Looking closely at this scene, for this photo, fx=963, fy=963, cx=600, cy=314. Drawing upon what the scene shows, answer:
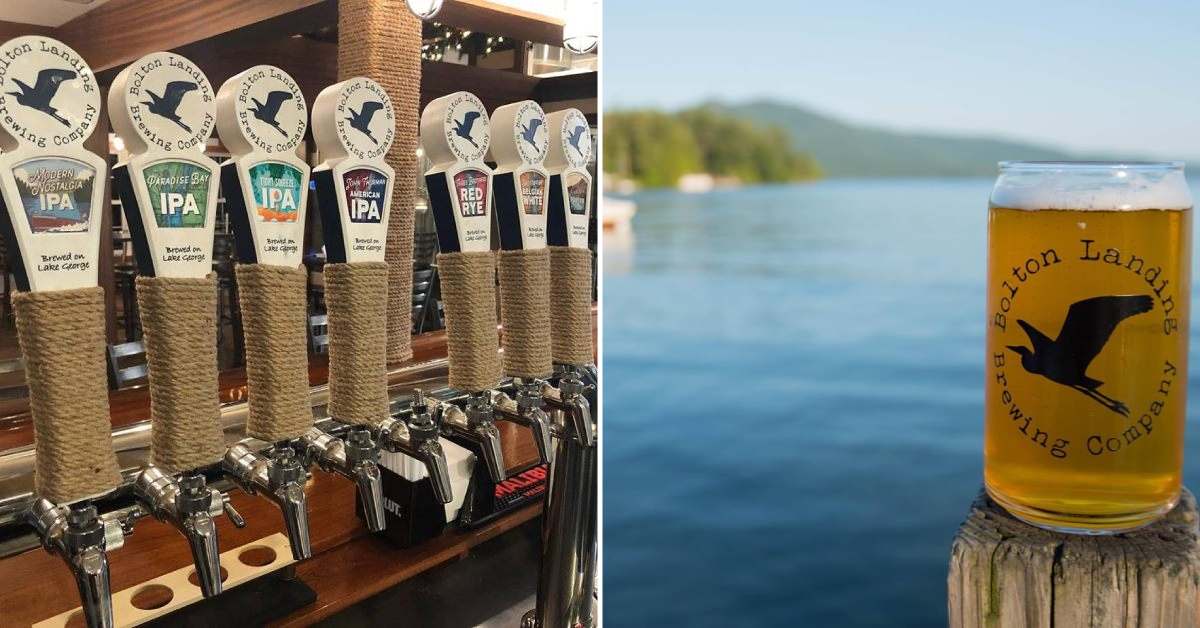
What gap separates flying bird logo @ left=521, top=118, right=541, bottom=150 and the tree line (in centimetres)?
174

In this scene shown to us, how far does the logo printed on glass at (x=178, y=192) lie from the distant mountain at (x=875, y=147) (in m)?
6.76

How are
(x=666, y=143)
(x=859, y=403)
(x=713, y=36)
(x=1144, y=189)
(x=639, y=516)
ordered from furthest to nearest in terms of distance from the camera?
(x=713, y=36) → (x=859, y=403) → (x=639, y=516) → (x=666, y=143) → (x=1144, y=189)

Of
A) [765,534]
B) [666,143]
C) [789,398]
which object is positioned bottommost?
[765,534]

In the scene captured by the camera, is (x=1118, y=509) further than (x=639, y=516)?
No

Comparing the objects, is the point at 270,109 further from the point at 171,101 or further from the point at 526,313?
the point at 526,313

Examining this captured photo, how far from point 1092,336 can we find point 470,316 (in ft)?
2.33

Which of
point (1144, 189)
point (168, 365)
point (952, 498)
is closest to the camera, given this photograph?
point (1144, 189)

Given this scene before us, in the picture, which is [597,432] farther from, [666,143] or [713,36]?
[713,36]

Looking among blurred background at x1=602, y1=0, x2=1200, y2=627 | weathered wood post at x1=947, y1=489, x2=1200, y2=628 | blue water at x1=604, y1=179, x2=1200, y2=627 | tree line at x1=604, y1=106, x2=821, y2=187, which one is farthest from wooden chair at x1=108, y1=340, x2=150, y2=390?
blue water at x1=604, y1=179, x2=1200, y2=627

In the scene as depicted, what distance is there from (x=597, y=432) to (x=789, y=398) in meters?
9.90

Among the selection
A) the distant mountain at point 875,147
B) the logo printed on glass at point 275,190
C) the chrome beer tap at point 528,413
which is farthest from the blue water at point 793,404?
the logo printed on glass at point 275,190

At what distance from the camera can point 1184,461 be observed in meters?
0.83

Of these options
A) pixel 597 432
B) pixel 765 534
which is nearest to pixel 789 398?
pixel 765 534

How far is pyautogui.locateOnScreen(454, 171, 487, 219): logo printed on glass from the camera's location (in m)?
1.15
